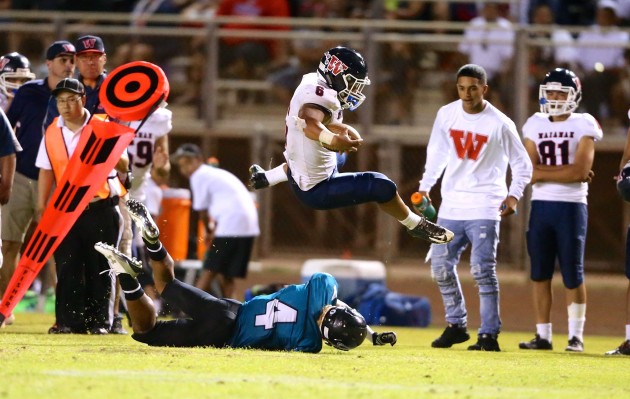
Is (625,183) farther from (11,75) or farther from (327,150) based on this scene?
(11,75)

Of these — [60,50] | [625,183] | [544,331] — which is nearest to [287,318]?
[625,183]

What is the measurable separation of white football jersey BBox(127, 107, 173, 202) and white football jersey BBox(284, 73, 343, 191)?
282 cm

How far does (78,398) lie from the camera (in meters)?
6.30

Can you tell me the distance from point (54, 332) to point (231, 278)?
4.34 m

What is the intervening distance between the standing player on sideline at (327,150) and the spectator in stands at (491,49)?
733cm

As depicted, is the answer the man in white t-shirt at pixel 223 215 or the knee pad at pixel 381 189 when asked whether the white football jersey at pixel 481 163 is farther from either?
the man in white t-shirt at pixel 223 215

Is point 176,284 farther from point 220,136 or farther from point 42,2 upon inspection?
point 42,2

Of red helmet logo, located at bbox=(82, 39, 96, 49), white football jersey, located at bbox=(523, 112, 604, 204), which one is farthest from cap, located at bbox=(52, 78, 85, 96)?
white football jersey, located at bbox=(523, 112, 604, 204)

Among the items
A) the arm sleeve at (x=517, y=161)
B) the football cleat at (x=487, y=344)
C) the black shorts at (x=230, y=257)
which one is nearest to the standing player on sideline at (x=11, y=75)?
the black shorts at (x=230, y=257)

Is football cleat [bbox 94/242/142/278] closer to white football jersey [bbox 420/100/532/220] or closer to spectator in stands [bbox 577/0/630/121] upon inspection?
white football jersey [bbox 420/100/532/220]

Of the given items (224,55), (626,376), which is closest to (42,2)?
(224,55)

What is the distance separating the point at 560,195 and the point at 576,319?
110 cm

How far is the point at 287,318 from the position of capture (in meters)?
8.59

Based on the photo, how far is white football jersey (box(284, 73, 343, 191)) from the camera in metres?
9.04
